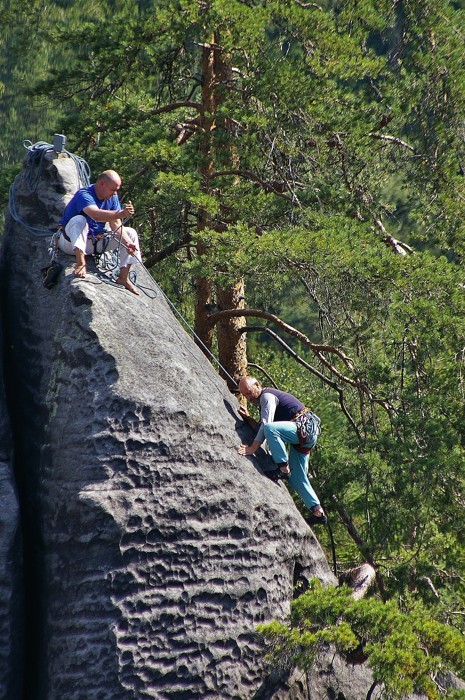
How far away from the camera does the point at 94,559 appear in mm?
5863

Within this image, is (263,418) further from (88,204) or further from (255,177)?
(255,177)

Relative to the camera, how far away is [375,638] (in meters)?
6.06

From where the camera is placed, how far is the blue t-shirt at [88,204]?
6559 mm

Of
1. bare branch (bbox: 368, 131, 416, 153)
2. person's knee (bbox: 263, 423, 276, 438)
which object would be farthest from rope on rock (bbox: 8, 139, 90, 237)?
bare branch (bbox: 368, 131, 416, 153)

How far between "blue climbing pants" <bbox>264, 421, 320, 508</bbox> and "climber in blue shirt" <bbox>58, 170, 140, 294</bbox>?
4.65ft

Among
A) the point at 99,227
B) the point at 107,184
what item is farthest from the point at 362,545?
the point at 107,184

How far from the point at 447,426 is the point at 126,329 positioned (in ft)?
11.3

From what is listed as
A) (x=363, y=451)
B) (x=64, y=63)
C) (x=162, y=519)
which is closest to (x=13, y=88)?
(x=64, y=63)

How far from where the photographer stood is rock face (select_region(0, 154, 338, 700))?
5840 millimetres

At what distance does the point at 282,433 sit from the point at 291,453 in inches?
15.3

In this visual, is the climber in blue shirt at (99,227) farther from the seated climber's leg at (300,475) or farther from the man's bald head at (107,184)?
the seated climber's leg at (300,475)

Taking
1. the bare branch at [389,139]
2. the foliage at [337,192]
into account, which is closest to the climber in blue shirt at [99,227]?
the foliage at [337,192]

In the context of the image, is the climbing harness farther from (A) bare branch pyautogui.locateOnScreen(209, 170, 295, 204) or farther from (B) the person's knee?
(A) bare branch pyautogui.locateOnScreen(209, 170, 295, 204)

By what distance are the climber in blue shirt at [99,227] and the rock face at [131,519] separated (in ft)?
0.53
